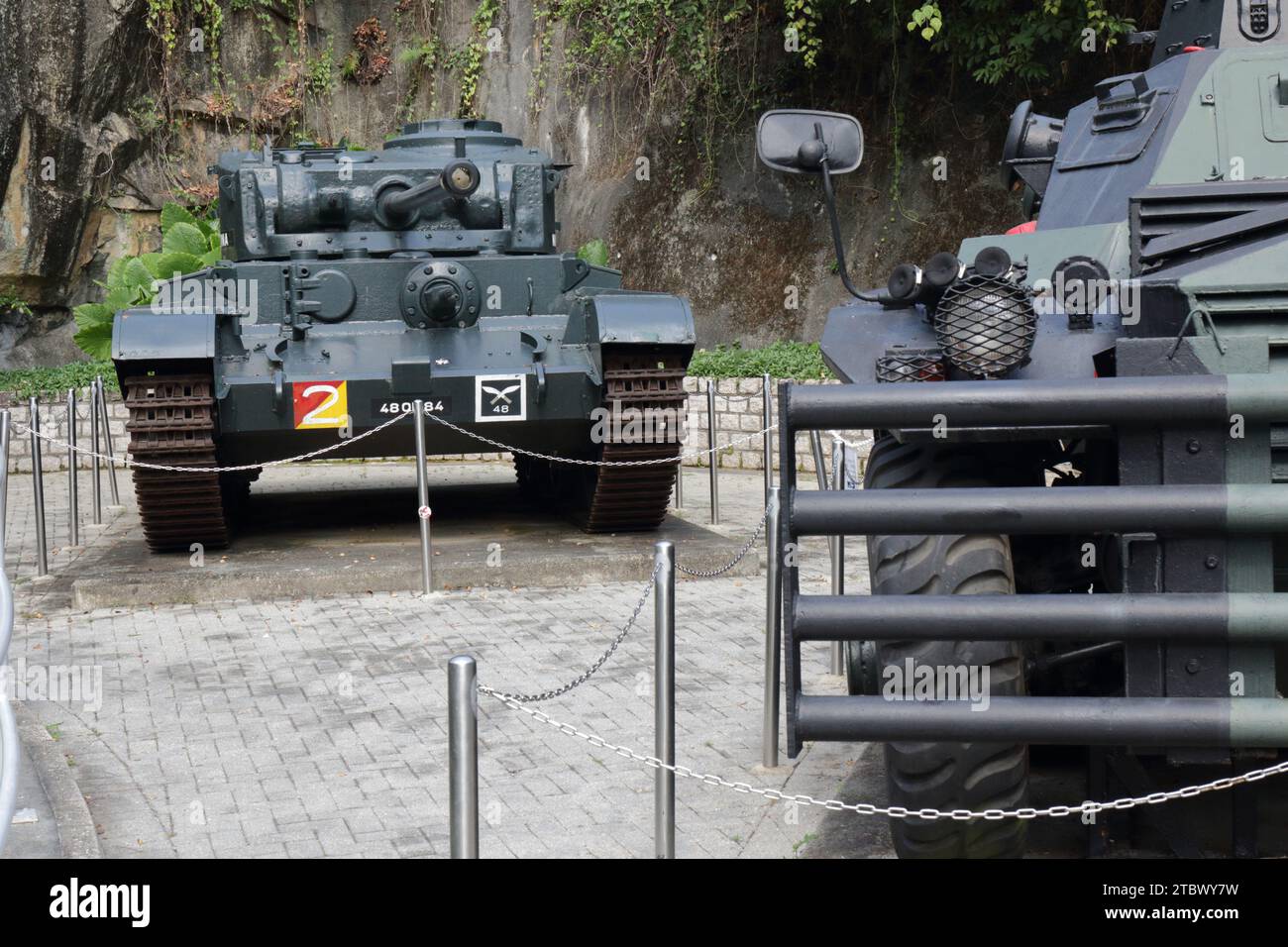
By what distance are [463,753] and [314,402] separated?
6.98m

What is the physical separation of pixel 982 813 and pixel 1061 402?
97 cm

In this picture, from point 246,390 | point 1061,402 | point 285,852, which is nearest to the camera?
point 1061,402

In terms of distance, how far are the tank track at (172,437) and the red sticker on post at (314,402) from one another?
537mm

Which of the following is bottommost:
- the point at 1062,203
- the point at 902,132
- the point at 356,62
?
the point at 1062,203

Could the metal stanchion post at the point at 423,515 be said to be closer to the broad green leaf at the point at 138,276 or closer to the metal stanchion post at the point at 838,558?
the metal stanchion post at the point at 838,558

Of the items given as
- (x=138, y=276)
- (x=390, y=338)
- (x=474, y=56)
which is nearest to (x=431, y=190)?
(x=390, y=338)

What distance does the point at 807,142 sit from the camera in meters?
4.60

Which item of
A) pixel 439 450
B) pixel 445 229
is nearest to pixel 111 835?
pixel 439 450

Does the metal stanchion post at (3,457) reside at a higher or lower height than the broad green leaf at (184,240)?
lower

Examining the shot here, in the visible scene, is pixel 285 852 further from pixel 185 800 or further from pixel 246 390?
pixel 246 390

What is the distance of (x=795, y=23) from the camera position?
53.2 ft

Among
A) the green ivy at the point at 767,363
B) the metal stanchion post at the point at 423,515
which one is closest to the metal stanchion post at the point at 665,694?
the metal stanchion post at the point at 423,515

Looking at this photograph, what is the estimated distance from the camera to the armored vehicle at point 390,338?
10.0m

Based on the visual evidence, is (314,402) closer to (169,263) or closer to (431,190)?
(431,190)
